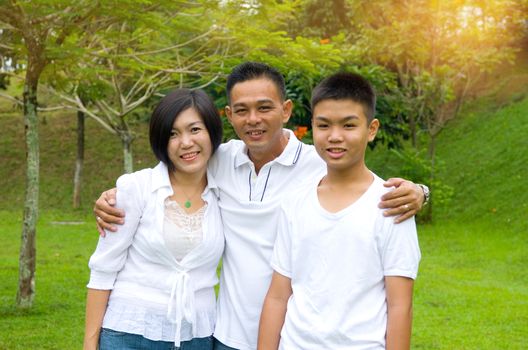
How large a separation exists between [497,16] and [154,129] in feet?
39.7

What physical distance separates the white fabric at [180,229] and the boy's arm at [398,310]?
2.38 ft

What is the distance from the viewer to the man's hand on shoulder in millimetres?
2590

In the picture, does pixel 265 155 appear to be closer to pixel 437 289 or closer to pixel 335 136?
pixel 335 136

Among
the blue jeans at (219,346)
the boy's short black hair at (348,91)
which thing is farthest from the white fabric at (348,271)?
the blue jeans at (219,346)

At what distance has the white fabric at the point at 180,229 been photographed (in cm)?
259

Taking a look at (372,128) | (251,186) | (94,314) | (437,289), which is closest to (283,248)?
(251,186)

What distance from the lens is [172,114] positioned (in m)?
2.62

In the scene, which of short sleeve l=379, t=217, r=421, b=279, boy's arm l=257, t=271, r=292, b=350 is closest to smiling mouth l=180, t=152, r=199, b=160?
boy's arm l=257, t=271, r=292, b=350

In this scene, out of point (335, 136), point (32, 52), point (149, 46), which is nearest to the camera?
point (335, 136)

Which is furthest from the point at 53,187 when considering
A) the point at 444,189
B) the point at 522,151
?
the point at 522,151

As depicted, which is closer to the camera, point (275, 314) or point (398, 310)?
point (398, 310)

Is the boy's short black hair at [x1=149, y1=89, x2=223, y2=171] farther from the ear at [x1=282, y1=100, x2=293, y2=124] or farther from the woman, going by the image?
the ear at [x1=282, y1=100, x2=293, y2=124]

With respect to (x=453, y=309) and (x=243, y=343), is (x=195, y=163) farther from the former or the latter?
(x=453, y=309)

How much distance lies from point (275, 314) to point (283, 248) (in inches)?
8.3
